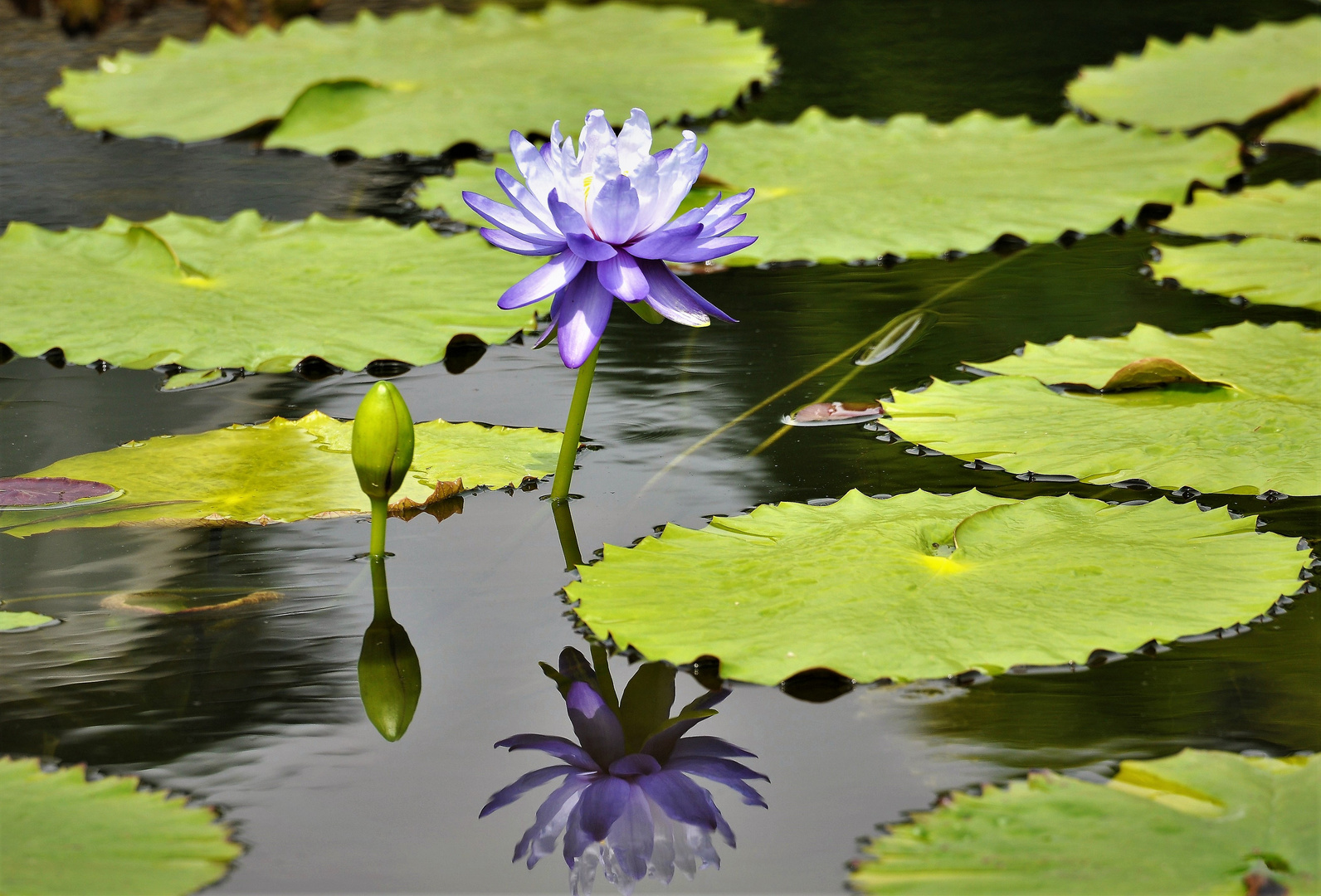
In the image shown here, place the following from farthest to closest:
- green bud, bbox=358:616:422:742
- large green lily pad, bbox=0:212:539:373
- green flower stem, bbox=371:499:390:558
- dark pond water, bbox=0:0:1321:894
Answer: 1. large green lily pad, bbox=0:212:539:373
2. green flower stem, bbox=371:499:390:558
3. green bud, bbox=358:616:422:742
4. dark pond water, bbox=0:0:1321:894

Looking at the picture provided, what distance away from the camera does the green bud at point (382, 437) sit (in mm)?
1388

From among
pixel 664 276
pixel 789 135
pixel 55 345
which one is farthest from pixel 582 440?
pixel 789 135

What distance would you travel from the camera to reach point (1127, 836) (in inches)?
38.9

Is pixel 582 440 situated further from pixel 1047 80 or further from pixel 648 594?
pixel 1047 80

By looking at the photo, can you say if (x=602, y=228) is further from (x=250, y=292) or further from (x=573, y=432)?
(x=250, y=292)

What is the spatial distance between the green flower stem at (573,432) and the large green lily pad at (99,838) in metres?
0.64

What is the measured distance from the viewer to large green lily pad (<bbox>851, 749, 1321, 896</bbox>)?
0.94 m

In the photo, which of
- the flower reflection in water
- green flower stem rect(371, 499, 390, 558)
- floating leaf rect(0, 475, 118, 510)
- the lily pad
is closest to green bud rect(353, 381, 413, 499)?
green flower stem rect(371, 499, 390, 558)

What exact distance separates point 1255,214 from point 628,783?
2.10 m

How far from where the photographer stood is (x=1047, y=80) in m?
3.81

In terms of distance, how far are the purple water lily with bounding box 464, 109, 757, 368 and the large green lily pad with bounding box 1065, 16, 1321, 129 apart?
2.36 m

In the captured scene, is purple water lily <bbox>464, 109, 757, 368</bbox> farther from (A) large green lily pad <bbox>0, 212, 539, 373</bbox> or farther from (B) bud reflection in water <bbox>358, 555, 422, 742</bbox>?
(A) large green lily pad <bbox>0, 212, 539, 373</bbox>

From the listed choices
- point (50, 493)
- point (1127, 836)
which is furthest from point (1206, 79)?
point (50, 493)

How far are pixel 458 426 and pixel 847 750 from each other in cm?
84
